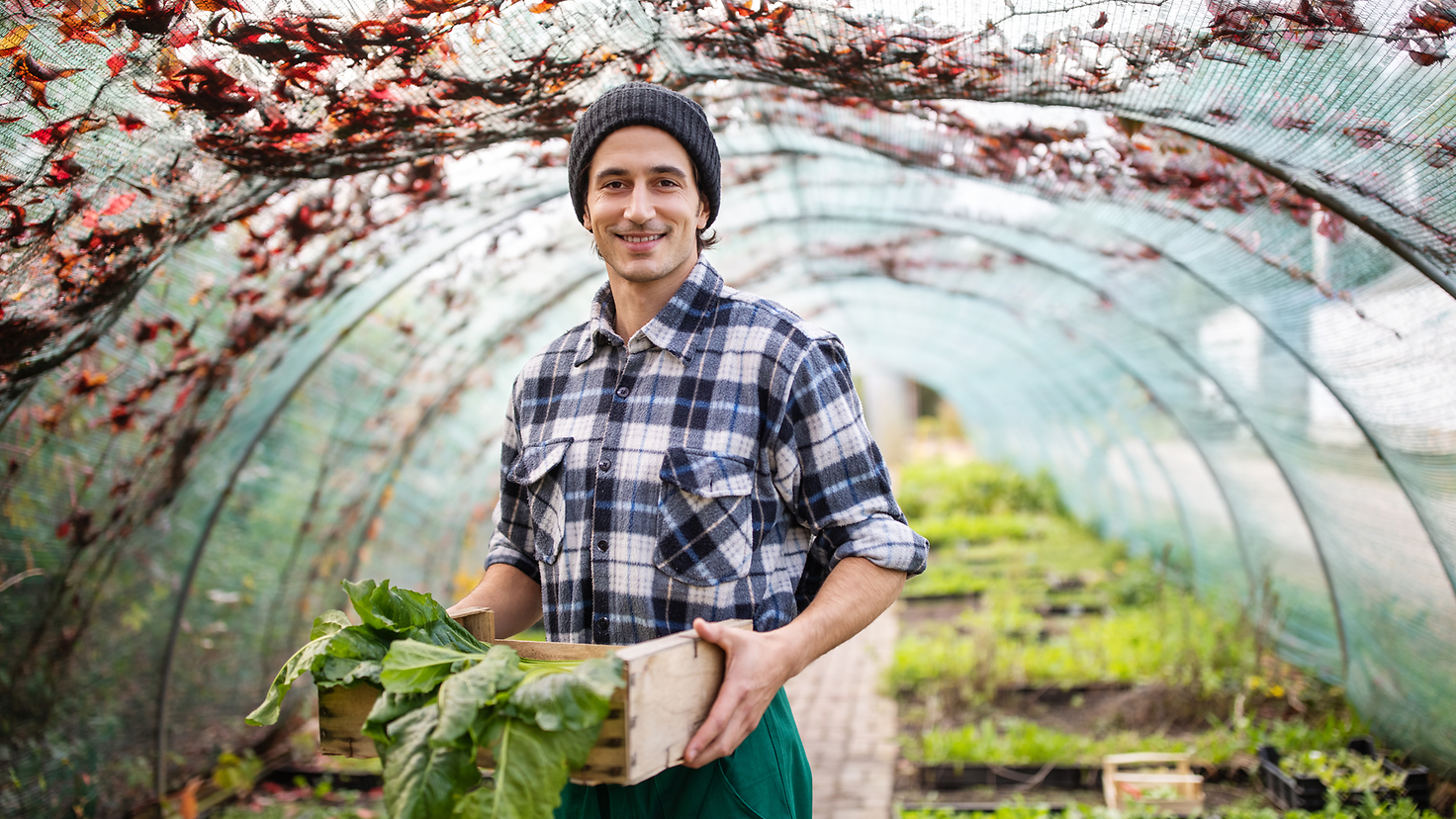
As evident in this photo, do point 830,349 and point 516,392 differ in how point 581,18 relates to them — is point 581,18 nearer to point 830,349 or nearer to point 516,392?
point 516,392

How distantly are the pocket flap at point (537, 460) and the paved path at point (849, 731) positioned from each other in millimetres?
3284

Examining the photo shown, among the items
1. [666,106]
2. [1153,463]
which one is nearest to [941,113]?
[666,106]

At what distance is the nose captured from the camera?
6.42 ft

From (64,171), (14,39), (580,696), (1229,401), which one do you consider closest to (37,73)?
(14,39)

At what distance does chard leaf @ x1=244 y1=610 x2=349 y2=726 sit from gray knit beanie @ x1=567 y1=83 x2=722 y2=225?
3.25ft

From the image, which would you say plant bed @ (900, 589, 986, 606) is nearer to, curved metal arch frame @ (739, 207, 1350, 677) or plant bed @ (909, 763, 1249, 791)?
curved metal arch frame @ (739, 207, 1350, 677)

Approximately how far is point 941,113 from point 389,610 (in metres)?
2.82

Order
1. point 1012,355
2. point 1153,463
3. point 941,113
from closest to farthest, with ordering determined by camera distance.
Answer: point 941,113 < point 1153,463 < point 1012,355

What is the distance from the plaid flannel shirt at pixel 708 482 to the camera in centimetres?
188

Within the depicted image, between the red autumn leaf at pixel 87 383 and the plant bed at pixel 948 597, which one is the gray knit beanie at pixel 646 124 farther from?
the plant bed at pixel 948 597

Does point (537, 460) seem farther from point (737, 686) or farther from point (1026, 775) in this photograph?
point (1026, 775)

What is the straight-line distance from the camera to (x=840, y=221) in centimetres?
693

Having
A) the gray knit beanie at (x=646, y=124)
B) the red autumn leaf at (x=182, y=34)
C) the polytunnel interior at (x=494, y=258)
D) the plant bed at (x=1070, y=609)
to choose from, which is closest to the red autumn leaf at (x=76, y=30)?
the polytunnel interior at (x=494, y=258)

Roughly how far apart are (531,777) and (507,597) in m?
0.77
